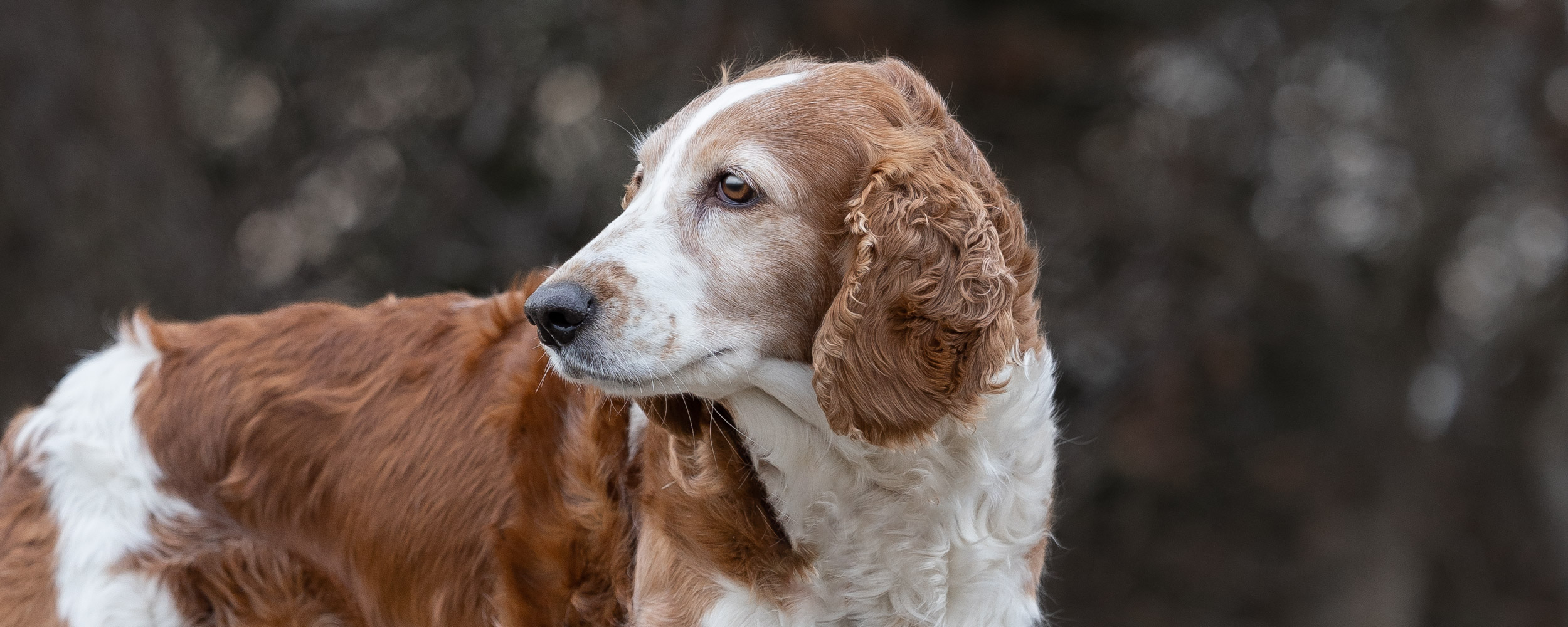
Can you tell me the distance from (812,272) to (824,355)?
8.7 inches

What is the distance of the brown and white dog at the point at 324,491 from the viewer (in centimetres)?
318

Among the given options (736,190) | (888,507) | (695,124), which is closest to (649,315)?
(736,190)

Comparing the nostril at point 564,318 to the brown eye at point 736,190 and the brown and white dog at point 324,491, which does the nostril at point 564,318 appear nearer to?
the brown eye at point 736,190

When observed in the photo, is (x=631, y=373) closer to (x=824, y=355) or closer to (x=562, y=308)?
(x=562, y=308)

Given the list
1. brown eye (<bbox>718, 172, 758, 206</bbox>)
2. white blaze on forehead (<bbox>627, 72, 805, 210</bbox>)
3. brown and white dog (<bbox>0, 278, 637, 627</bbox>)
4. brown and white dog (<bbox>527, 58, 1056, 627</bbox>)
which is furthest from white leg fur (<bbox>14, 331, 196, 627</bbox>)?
brown eye (<bbox>718, 172, 758, 206</bbox>)

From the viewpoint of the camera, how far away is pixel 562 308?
259 centimetres

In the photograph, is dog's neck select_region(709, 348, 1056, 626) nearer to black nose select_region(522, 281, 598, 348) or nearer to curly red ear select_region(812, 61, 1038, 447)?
curly red ear select_region(812, 61, 1038, 447)

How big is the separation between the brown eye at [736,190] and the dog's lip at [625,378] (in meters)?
0.33

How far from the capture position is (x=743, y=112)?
2.84 metres

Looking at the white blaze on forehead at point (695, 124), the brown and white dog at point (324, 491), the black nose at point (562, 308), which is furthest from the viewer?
the brown and white dog at point (324, 491)

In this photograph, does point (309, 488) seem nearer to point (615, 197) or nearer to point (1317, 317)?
point (615, 197)

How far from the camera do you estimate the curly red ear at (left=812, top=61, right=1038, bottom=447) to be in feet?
8.73

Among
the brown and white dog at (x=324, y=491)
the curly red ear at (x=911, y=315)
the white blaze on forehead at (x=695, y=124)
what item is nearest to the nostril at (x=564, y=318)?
the white blaze on forehead at (x=695, y=124)

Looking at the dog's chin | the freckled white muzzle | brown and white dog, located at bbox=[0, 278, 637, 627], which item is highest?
the freckled white muzzle
